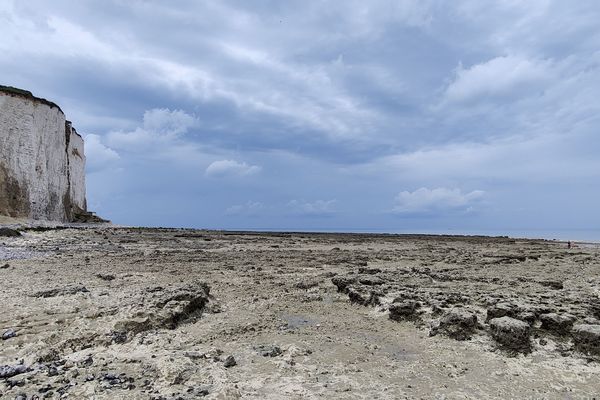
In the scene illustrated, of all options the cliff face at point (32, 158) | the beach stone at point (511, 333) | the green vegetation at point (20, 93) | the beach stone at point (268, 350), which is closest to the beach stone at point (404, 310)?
the beach stone at point (511, 333)

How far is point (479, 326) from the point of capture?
578 cm

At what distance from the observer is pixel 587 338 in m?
5.15

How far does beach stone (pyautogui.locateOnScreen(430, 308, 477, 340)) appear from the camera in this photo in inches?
222

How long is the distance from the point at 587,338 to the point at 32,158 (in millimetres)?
41078

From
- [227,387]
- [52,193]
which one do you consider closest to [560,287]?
[227,387]

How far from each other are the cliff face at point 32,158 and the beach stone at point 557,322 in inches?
1488

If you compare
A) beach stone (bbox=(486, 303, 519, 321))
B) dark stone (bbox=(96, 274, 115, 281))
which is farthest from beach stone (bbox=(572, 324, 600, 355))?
dark stone (bbox=(96, 274, 115, 281))

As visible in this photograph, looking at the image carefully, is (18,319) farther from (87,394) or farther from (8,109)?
(8,109)

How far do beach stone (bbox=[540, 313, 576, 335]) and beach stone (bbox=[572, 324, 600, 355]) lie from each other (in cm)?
15

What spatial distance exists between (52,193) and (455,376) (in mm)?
43782

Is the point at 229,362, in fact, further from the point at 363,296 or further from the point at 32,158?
the point at 32,158

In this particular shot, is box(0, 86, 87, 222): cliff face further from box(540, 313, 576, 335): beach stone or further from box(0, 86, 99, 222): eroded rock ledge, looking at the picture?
box(540, 313, 576, 335): beach stone

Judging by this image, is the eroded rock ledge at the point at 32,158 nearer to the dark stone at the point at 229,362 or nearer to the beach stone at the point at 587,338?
the dark stone at the point at 229,362

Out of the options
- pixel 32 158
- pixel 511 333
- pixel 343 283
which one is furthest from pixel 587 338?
pixel 32 158
